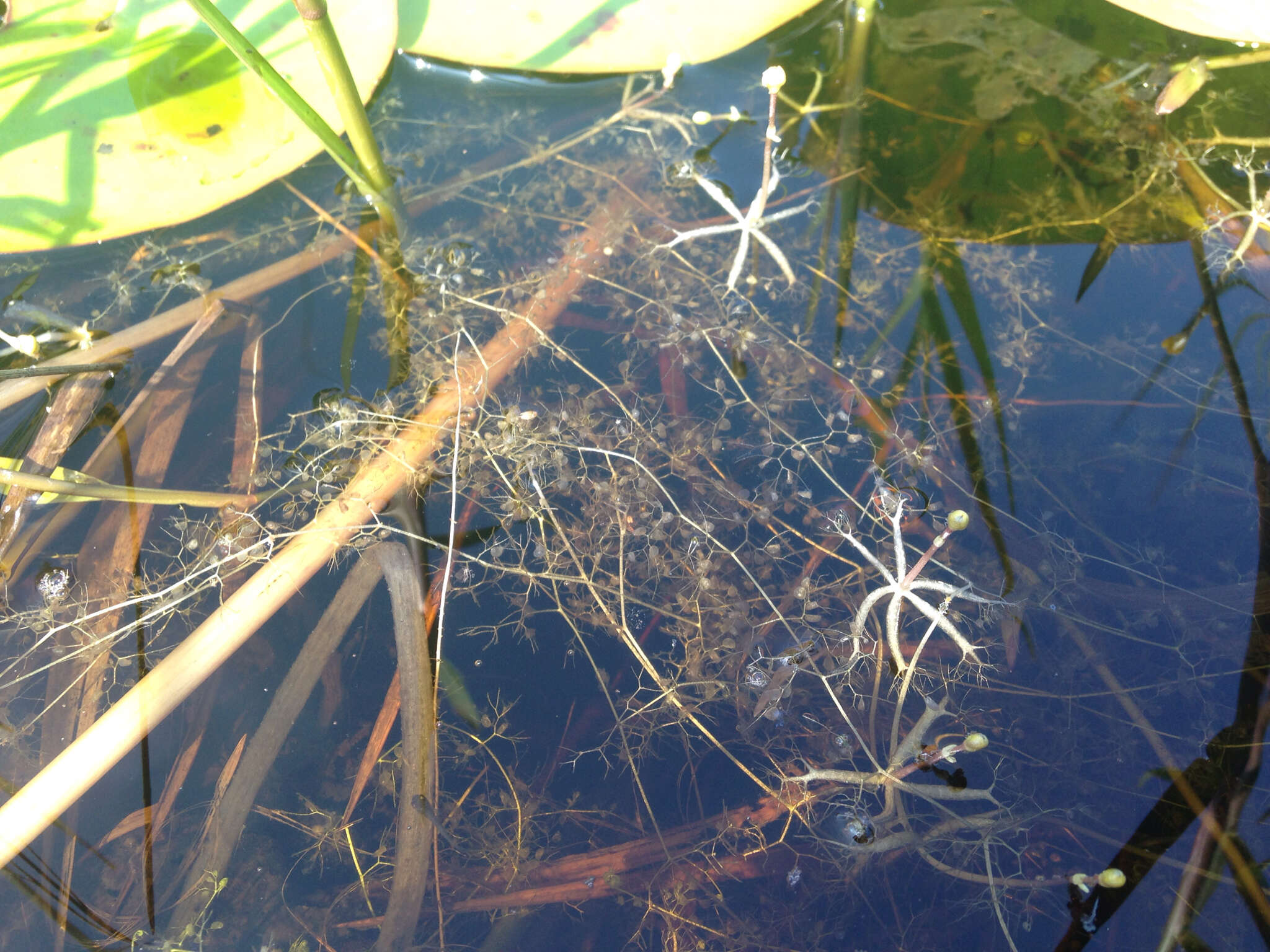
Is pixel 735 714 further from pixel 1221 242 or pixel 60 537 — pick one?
pixel 1221 242

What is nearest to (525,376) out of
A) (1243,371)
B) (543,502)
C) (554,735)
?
(543,502)

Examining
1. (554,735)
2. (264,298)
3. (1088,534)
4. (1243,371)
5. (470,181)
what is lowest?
(554,735)

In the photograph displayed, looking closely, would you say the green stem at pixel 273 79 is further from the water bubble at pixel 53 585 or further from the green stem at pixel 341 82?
the water bubble at pixel 53 585

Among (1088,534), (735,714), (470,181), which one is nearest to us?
(735,714)

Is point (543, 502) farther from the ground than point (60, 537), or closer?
farther from the ground

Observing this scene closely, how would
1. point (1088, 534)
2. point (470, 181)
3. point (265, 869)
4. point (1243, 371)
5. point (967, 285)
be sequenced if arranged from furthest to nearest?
point (470, 181)
point (967, 285)
point (1243, 371)
point (1088, 534)
point (265, 869)

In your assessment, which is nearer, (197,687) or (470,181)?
(197,687)

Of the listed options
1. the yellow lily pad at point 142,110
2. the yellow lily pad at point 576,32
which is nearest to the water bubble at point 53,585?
the yellow lily pad at point 142,110
